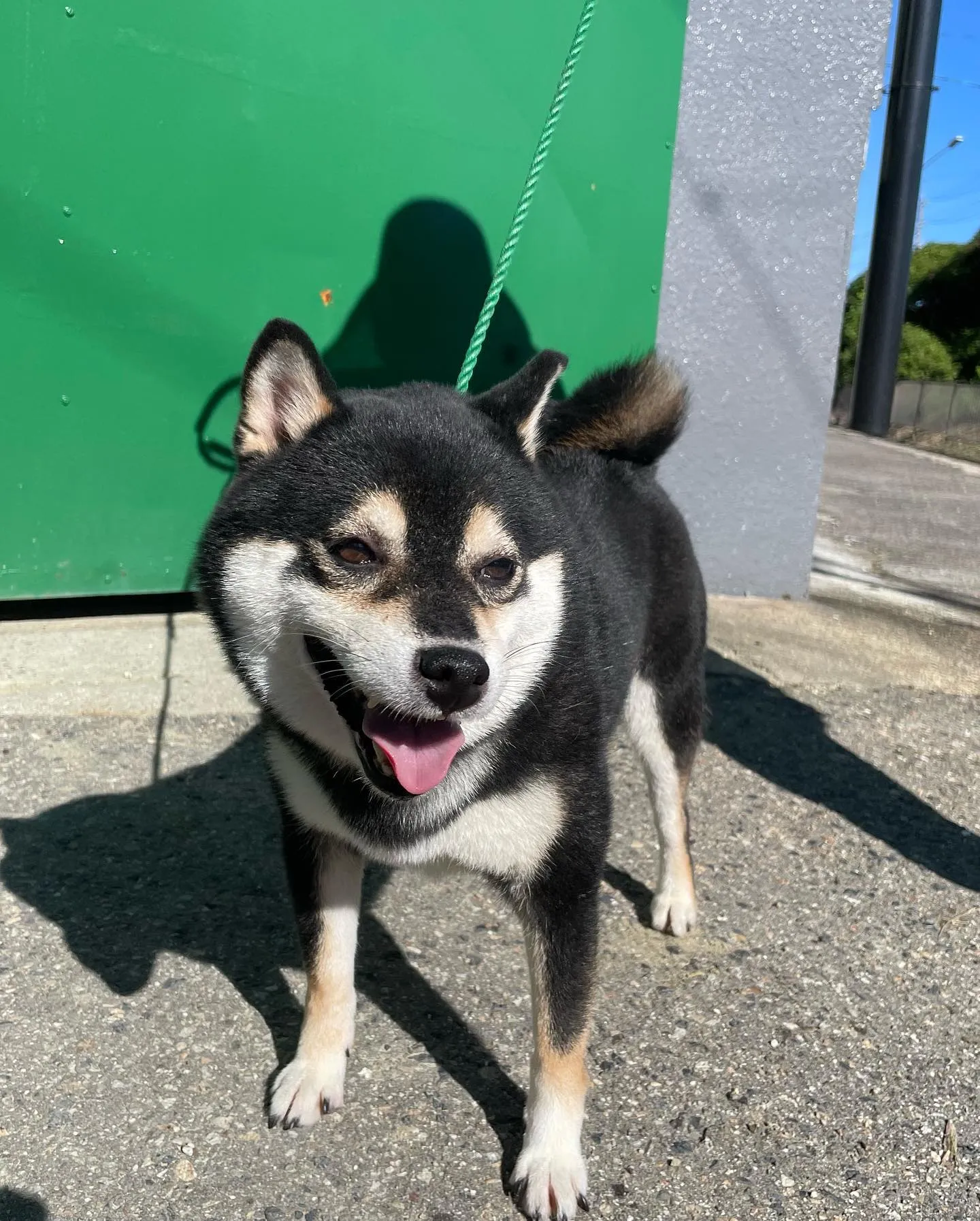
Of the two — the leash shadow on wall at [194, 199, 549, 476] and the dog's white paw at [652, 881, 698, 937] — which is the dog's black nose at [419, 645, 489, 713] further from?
the leash shadow on wall at [194, 199, 549, 476]

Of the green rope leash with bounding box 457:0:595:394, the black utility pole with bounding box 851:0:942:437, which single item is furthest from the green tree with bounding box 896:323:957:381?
the green rope leash with bounding box 457:0:595:394

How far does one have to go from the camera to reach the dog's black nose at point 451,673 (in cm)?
160

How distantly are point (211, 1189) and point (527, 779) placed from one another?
3.16ft

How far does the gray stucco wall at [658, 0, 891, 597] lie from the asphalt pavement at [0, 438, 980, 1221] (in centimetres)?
183

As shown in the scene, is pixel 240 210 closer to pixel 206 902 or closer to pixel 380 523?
pixel 206 902

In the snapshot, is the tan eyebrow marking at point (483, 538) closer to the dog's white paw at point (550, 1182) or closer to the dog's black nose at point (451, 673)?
the dog's black nose at point (451, 673)

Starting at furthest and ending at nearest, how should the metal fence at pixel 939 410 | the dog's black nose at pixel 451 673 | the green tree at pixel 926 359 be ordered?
the green tree at pixel 926 359 → the metal fence at pixel 939 410 → the dog's black nose at pixel 451 673

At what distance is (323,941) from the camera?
2092 mm

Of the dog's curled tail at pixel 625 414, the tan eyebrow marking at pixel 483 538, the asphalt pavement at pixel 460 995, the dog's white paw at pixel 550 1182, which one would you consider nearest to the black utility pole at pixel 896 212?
the asphalt pavement at pixel 460 995

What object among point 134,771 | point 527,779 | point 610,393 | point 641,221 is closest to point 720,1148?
point 527,779

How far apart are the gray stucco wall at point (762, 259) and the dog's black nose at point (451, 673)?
406cm

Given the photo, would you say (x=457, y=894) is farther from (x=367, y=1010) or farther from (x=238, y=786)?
(x=238, y=786)

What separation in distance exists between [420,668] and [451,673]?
0.17 ft

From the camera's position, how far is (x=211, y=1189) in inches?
72.3
